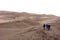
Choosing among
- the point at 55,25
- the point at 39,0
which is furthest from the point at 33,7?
the point at 55,25

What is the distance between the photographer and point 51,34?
48.3 inches

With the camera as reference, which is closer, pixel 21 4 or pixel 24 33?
pixel 24 33

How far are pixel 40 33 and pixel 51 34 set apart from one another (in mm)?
100

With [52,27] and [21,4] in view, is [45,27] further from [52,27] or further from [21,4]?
[21,4]

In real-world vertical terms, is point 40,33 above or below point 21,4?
below

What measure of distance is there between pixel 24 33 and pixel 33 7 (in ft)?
4.04

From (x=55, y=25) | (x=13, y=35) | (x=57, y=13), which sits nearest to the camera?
(x=13, y=35)

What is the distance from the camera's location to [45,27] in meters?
1.34

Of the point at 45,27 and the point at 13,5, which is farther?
the point at 13,5

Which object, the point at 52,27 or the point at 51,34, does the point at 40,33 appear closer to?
the point at 51,34

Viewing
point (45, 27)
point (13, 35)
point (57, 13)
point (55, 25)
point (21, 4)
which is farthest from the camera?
point (21, 4)

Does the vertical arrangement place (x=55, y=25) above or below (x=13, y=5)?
below

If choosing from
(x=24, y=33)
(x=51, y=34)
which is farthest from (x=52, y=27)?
(x=24, y=33)

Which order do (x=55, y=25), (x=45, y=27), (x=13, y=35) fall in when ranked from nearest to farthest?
(x=13, y=35)
(x=45, y=27)
(x=55, y=25)
